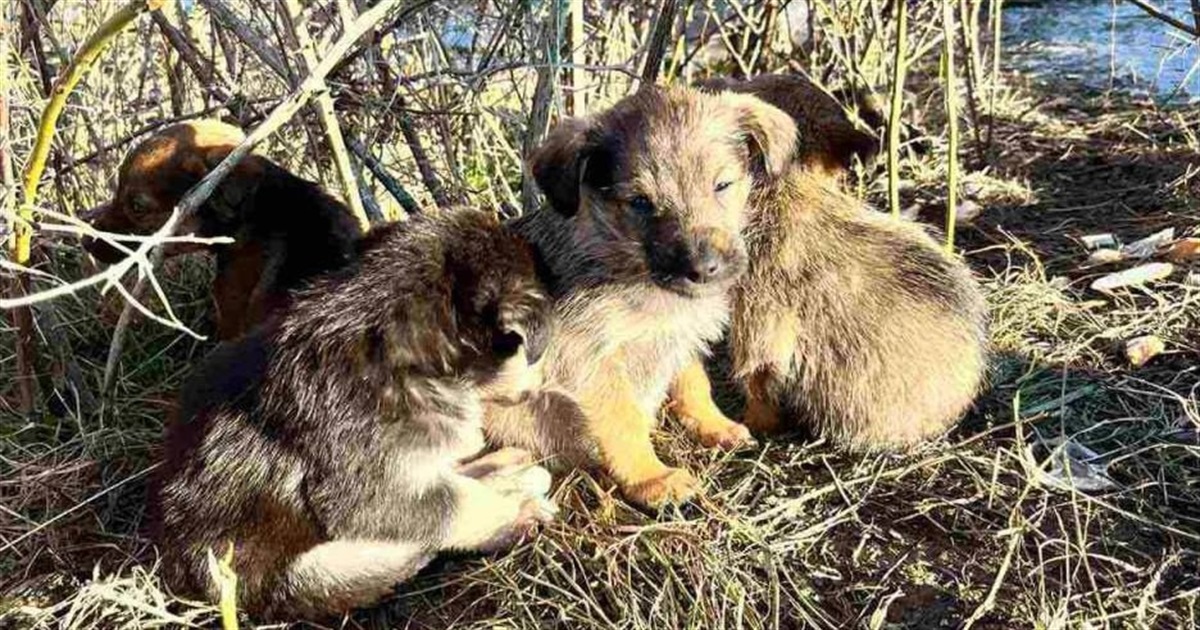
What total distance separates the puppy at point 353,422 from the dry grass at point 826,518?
223mm

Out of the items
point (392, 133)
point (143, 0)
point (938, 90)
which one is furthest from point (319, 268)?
point (938, 90)

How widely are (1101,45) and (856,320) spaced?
5694 millimetres

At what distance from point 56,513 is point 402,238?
176 centimetres

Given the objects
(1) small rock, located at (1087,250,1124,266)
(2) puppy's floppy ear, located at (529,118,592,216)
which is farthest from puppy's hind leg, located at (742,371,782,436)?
(1) small rock, located at (1087,250,1124,266)

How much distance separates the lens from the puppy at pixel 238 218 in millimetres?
4996

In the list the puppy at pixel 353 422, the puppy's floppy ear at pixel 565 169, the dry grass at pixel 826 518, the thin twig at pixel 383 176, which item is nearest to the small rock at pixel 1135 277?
the dry grass at pixel 826 518

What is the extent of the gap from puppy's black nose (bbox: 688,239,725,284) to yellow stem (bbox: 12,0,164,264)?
172 cm

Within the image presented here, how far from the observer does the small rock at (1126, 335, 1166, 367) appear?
489 cm

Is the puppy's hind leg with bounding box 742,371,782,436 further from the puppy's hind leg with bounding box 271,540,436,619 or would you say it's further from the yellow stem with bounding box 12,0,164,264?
the yellow stem with bounding box 12,0,164,264

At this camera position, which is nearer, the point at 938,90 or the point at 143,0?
the point at 143,0

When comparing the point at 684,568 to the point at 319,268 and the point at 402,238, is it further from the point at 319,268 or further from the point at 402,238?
the point at 319,268

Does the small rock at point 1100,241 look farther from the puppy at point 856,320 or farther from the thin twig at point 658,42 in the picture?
the thin twig at point 658,42

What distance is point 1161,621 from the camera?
142 inches

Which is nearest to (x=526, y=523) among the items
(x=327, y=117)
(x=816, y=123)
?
(x=327, y=117)
